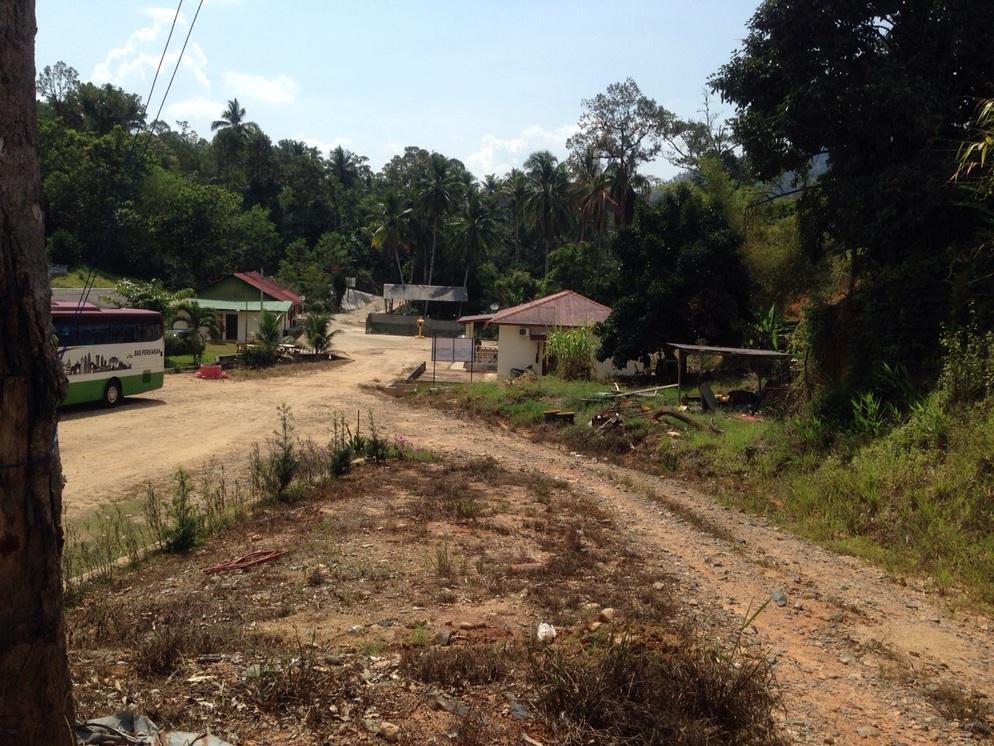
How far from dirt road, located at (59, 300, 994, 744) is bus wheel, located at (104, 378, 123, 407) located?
3.20 feet

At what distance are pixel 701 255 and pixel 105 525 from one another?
63.7ft

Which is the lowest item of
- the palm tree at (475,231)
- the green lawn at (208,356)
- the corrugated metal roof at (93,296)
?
the green lawn at (208,356)

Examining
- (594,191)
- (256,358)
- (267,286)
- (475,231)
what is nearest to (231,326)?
(267,286)

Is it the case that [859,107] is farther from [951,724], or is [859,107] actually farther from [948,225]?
[951,724]

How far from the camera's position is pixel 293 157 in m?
77.9

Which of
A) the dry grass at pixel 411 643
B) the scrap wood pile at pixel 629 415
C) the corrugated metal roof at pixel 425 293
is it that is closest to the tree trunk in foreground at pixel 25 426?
the dry grass at pixel 411 643

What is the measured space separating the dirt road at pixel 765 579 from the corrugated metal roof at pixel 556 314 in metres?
11.7

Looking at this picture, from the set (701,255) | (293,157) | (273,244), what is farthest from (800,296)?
(293,157)

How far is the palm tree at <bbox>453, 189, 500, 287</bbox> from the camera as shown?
205 feet

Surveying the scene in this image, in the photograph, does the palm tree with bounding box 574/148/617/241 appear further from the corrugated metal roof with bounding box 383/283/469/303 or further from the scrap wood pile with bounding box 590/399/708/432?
the scrap wood pile with bounding box 590/399/708/432

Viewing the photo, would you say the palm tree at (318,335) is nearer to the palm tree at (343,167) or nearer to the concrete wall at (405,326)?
the concrete wall at (405,326)

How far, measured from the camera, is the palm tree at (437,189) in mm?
62247

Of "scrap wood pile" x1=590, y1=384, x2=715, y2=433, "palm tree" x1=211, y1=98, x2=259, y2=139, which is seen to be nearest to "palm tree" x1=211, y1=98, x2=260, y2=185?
"palm tree" x1=211, y1=98, x2=259, y2=139

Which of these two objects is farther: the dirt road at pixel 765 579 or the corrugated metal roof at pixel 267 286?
the corrugated metal roof at pixel 267 286
